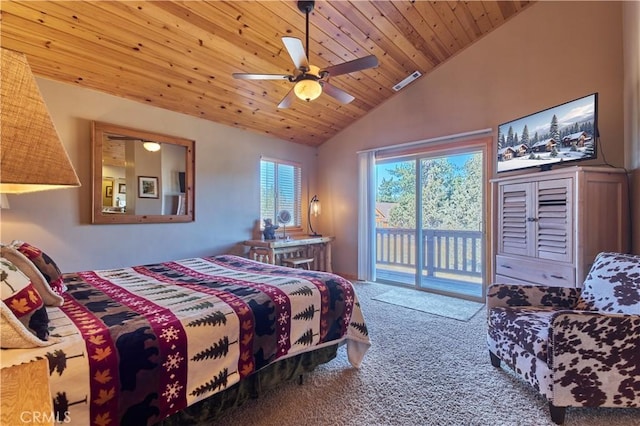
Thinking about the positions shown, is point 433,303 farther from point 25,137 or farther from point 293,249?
point 25,137

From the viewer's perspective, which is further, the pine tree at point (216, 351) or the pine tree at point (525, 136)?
the pine tree at point (525, 136)

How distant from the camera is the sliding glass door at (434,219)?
405 cm

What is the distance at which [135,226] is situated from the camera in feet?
11.0

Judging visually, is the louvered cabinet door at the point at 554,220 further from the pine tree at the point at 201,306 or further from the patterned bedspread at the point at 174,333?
the pine tree at the point at 201,306

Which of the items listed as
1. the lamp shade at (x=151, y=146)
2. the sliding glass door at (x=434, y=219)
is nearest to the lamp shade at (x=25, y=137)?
the lamp shade at (x=151, y=146)

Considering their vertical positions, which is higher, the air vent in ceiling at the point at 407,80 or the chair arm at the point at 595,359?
the air vent in ceiling at the point at 407,80

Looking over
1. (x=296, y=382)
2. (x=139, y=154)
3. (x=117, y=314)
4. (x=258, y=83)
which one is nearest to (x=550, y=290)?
(x=296, y=382)

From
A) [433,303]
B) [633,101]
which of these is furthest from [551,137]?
[433,303]

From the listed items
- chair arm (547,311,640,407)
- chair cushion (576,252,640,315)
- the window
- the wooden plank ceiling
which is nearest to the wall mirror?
the wooden plank ceiling

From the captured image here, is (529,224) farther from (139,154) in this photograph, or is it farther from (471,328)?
(139,154)

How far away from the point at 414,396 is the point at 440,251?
2.86m

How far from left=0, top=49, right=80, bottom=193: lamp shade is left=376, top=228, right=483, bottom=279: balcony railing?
4334mm

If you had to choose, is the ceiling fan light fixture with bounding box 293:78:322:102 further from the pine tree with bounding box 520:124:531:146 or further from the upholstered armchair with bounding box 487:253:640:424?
the pine tree with bounding box 520:124:531:146

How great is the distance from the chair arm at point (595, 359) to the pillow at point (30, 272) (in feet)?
8.55
